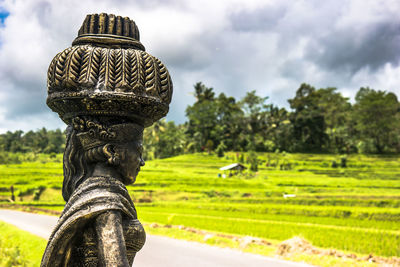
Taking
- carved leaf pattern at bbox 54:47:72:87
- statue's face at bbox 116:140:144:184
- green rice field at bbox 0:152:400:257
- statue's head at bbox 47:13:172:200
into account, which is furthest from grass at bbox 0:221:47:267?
green rice field at bbox 0:152:400:257

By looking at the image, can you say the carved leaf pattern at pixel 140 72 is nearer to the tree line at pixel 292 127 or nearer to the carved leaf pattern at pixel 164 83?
the carved leaf pattern at pixel 164 83

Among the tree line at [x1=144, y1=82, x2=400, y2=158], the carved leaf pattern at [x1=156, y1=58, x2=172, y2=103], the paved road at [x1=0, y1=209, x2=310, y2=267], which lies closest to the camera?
the carved leaf pattern at [x1=156, y1=58, x2=172, y2=103]

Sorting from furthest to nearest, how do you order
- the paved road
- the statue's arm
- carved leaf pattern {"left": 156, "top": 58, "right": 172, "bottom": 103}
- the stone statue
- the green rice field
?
the green rice field → the paved road → carved leaf pattern {"left": 156, "top": 58, "right": 172, "bottom": 103} → the stone statue → the statue's arm

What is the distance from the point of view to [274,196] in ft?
61.7

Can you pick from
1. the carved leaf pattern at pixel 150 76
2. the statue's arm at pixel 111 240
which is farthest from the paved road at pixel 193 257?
the carved leaf pattern at pixel 150 76

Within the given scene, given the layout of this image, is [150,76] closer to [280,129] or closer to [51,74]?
[51,74]

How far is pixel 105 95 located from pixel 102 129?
0.78ft

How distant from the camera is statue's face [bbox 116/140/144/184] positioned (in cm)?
235

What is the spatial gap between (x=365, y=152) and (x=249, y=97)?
592 inches

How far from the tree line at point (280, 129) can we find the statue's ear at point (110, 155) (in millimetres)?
33168

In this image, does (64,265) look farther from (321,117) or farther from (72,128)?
(321,117)

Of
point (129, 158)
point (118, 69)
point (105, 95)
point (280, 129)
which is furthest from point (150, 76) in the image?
point (280, 129)

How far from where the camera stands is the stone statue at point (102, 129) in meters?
2.15

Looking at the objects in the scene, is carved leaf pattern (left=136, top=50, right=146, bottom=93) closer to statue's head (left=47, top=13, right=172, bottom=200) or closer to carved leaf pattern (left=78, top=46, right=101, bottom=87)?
statue's head (left=47, top=13, right=172, bottom=200)
